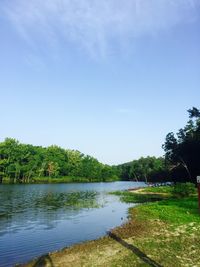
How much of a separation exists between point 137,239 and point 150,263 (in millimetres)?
5588

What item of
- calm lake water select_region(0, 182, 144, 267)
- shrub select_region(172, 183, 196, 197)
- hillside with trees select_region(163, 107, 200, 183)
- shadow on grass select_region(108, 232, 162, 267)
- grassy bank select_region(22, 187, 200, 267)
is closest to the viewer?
shadow on grass select_region(108, 232, 162, 267)

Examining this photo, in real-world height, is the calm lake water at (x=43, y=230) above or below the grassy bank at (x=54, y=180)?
below

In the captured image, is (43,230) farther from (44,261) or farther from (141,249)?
(141,249)

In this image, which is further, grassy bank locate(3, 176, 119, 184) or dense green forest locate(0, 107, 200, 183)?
grassy bank locate(3, 176, 119, 184)

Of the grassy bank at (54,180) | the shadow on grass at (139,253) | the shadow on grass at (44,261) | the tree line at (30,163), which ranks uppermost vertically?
the tree line at (30,163)

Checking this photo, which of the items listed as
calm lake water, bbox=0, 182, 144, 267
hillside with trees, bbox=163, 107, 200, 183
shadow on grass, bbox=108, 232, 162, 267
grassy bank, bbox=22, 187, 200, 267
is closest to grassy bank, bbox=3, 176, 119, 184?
hillside with trees, bbox=163, 107, 200, 183

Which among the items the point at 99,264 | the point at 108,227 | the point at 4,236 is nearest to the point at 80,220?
the point at 108,227

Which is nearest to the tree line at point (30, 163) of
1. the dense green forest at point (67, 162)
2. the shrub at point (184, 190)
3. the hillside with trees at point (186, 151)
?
the dense green forest at point (67, 162)

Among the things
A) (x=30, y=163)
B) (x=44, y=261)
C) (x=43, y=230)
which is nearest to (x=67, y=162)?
(x=30, y=163)

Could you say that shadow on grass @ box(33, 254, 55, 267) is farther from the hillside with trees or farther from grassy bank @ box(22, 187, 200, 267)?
the hillside with trees

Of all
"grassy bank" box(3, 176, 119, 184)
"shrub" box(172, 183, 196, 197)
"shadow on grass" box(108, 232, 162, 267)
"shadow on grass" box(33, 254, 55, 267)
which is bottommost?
"shadow on grass" box(33, 254, 55, 267)

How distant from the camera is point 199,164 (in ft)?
285

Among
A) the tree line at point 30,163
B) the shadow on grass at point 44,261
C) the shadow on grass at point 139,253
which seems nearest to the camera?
the shadow on grass at point 139,253

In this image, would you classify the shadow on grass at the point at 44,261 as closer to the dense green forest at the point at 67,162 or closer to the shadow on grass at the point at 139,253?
the shadow on grass at the point at 139,253
